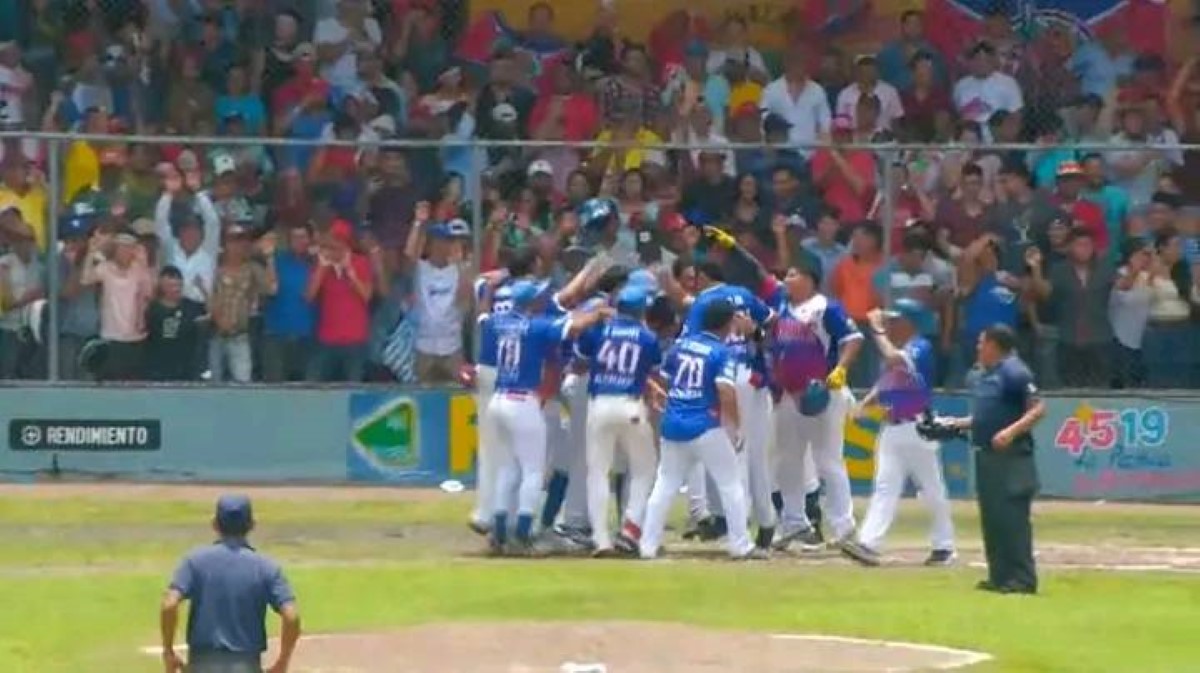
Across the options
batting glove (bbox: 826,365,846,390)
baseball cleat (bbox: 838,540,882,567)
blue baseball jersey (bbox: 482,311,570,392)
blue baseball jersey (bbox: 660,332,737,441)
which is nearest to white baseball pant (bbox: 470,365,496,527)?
blue baseball jersey (bbox: 482,311,570,392)

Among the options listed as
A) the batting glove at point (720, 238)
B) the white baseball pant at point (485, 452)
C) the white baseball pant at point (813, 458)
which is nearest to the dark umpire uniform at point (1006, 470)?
the white baseball pant at point (813, 458)

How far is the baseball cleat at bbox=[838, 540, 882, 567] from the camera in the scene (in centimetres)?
1895

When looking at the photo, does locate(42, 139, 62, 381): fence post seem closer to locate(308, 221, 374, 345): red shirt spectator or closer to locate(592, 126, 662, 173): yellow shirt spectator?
locate(308, 221, 374, 345): red shirt spectator

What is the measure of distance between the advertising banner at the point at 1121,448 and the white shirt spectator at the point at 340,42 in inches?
288

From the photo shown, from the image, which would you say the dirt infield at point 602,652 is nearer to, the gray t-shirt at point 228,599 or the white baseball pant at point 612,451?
the gray t-shirt at point 228,599

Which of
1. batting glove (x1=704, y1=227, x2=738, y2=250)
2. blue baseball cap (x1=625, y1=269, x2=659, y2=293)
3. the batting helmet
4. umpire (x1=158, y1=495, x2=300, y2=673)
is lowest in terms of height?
umpire (x1=158, y1=495, x2=300, y2=673)

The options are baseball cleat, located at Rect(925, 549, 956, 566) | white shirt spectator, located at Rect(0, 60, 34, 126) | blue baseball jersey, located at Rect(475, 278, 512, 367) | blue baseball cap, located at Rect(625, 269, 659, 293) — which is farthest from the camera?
white shirt spectator, located at Rect(0, 60, 34, 126)

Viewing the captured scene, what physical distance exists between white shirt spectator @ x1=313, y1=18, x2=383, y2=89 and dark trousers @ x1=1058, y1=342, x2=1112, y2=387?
7198 mm

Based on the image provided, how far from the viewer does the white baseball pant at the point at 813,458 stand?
19656 mm

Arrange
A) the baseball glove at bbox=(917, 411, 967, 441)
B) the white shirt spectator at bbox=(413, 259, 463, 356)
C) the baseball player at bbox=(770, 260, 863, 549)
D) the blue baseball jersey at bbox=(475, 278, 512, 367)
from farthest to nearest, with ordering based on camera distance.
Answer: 1. the white shirt spectator at bbox=(413, 259, 463, 356)
2. the baseball player at bbox=(770, 260, 863, 549)
3. the blue baseball jersey at bbox=(475, 278, 512, 367)
4. the baseball glove at bbox=(917, 411, 967, 441)

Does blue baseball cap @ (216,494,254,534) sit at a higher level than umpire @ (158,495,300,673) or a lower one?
higher

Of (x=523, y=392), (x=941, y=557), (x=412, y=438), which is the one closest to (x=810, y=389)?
(x=941, y=557)

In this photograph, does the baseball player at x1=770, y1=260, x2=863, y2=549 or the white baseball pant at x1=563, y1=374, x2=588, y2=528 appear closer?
the baseball player at x1=770, y1=260, x2=863, y2=549

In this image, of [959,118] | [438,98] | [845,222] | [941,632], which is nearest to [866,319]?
[845,222]
